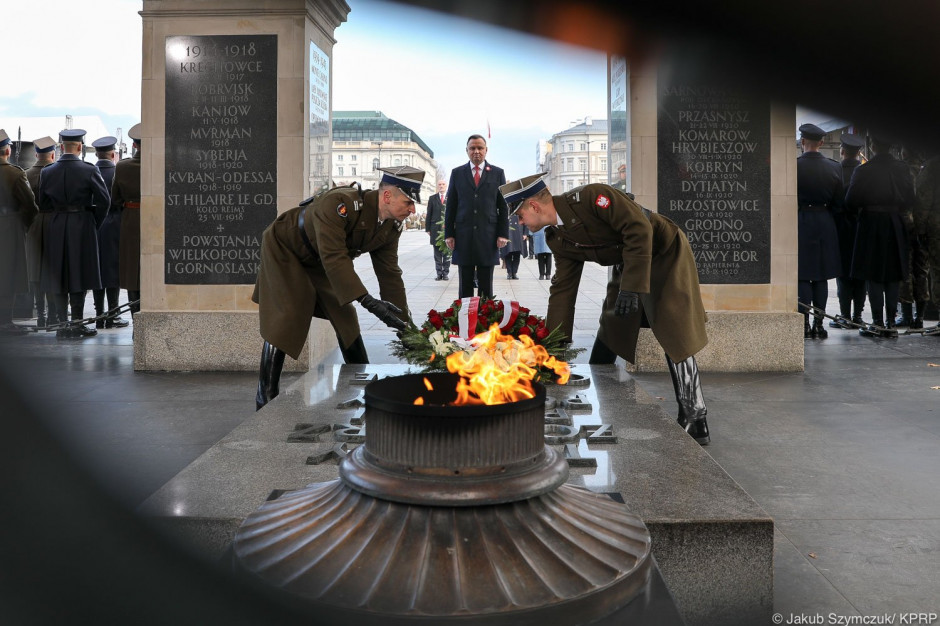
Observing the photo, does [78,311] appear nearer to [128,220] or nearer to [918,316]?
[128,220]

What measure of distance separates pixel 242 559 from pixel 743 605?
160 cm

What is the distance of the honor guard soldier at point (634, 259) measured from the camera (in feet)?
14.4

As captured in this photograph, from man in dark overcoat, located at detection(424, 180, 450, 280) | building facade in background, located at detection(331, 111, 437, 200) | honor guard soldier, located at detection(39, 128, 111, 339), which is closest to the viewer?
building facade in background, located at detection(331, 111, 437, 200)

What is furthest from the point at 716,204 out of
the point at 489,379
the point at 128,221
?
the point at 128,221

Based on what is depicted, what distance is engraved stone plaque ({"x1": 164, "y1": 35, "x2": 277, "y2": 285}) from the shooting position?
22.5 ft

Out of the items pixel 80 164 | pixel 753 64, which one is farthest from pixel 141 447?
pixel 80 164

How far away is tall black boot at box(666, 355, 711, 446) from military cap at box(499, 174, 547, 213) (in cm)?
120

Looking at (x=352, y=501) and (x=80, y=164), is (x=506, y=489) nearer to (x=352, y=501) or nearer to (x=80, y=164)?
(x=352, y=501)

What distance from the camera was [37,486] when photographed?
61 centimetres

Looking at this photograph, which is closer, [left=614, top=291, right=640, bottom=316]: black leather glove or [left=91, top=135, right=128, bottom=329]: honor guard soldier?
[left=614, top=291, right=640, bottom=316]: black leather glove

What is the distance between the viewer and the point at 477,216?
29.7 feet

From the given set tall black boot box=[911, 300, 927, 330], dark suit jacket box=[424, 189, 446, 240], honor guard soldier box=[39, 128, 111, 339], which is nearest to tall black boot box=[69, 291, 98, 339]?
honor guard soldier box=[39, 128, 111, 339]

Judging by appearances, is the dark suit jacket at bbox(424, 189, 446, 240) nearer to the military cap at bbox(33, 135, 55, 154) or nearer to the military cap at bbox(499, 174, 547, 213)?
the military cap at bbox(33, 135, 55, 154)

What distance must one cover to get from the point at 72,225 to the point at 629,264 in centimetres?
724
